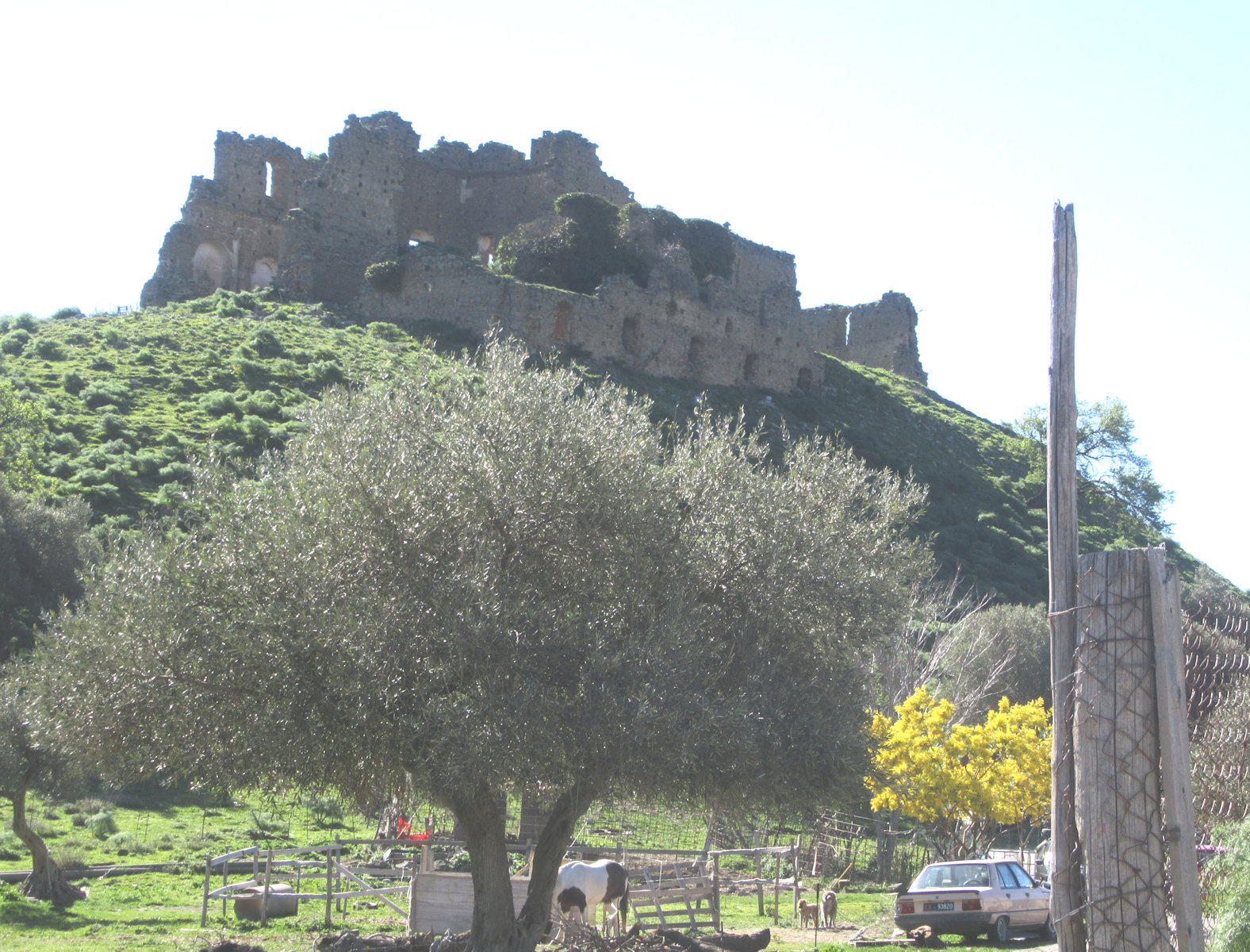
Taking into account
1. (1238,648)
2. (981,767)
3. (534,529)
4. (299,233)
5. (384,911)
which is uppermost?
(299,233)

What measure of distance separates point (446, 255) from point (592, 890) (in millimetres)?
34783

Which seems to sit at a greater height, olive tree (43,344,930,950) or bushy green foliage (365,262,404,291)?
bushy green foliage (365,262,404,291)

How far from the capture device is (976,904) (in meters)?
16.3

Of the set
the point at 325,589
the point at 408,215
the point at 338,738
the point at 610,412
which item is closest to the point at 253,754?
the point at 338,738

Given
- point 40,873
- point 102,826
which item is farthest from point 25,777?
point 102,826

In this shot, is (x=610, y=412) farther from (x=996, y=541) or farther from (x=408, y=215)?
(x=408, y=215)

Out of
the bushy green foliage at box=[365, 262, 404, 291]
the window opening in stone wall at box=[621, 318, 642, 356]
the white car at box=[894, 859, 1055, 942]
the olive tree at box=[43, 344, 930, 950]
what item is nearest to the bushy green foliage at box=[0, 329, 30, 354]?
the bushy green foliage at box=[365, 262, 404, 291]

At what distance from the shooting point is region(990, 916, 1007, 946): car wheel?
16.4 m

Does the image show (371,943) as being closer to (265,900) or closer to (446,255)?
(265,900)

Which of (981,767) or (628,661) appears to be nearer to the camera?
(628,661)

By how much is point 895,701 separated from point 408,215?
3875 centimetres

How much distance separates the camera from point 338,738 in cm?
1029

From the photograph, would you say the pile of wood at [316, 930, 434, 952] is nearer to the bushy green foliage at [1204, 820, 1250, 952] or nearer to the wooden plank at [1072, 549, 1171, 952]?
the bushy green foliage at [1204, 820, 1250, 952]

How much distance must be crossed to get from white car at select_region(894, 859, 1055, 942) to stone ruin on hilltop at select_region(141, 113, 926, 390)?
30253 millimetres
